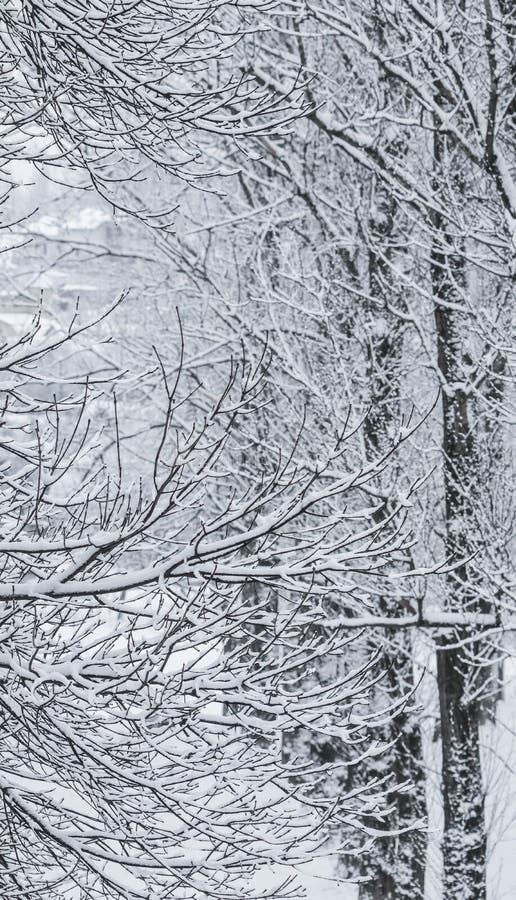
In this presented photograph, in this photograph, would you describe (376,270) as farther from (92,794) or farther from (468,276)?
(92,794)

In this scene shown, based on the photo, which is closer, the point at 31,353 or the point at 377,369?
the point at 31,353

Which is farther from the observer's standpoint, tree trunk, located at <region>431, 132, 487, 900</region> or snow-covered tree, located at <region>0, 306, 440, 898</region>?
tree trunk, located at <region>431, 132, 487, 900</region>

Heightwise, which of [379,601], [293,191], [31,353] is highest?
[293,191]

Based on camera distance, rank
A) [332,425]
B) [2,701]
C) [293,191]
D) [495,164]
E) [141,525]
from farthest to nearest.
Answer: [293,191]
[332,425]
[495,164]
[2,701]
[141,525]

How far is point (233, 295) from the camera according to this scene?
39.3ft

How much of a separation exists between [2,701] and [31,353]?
48.9 inches

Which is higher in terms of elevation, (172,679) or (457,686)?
(457,686)

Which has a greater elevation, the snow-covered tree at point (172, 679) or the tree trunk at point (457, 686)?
the tree trunk at point (457, 686)

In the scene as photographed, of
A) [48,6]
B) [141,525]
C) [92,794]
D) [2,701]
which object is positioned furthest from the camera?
[48,6]

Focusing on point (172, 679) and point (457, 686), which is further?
point (457, 686)

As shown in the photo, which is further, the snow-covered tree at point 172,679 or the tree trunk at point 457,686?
the tree trunk at point 457,686

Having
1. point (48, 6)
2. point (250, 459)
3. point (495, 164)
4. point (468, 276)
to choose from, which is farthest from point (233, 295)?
point (48, 6)

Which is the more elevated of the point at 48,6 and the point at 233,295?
the point at 233,295

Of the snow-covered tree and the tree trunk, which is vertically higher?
the tree trunk
